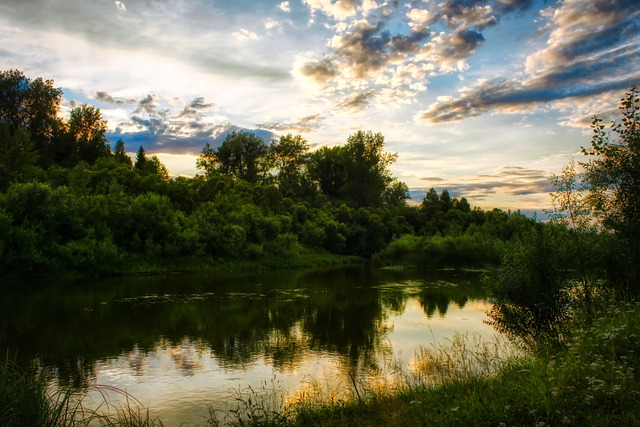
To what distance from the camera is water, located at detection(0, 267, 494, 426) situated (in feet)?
43.2

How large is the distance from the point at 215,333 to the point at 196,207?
42.0 meters

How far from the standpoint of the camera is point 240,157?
96375 mm

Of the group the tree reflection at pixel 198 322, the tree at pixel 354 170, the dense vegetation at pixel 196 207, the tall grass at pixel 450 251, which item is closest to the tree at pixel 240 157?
the dense vegetation at pixel 196 207

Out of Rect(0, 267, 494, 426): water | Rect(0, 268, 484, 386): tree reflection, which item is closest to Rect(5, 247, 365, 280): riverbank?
Rect(0, 267, 494, 426): water

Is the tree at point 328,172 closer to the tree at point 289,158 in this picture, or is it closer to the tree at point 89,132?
the tree at point 289,158

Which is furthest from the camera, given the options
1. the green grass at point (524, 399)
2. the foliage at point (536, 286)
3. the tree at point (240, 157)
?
the tree at point (240, 157)

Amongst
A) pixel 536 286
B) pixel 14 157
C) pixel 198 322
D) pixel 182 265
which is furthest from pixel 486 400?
pixel 14 157

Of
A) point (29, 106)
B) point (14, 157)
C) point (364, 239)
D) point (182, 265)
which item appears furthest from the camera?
point (364, 239)

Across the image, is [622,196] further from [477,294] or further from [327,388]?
[477,294]

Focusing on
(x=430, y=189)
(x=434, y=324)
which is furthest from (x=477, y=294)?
(x=430, y=189)

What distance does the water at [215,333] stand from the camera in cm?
1317

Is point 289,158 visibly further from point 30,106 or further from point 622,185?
point 622,185

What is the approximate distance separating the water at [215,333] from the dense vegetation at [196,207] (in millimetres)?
6345

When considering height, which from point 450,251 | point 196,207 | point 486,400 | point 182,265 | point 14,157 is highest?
point 14,157
